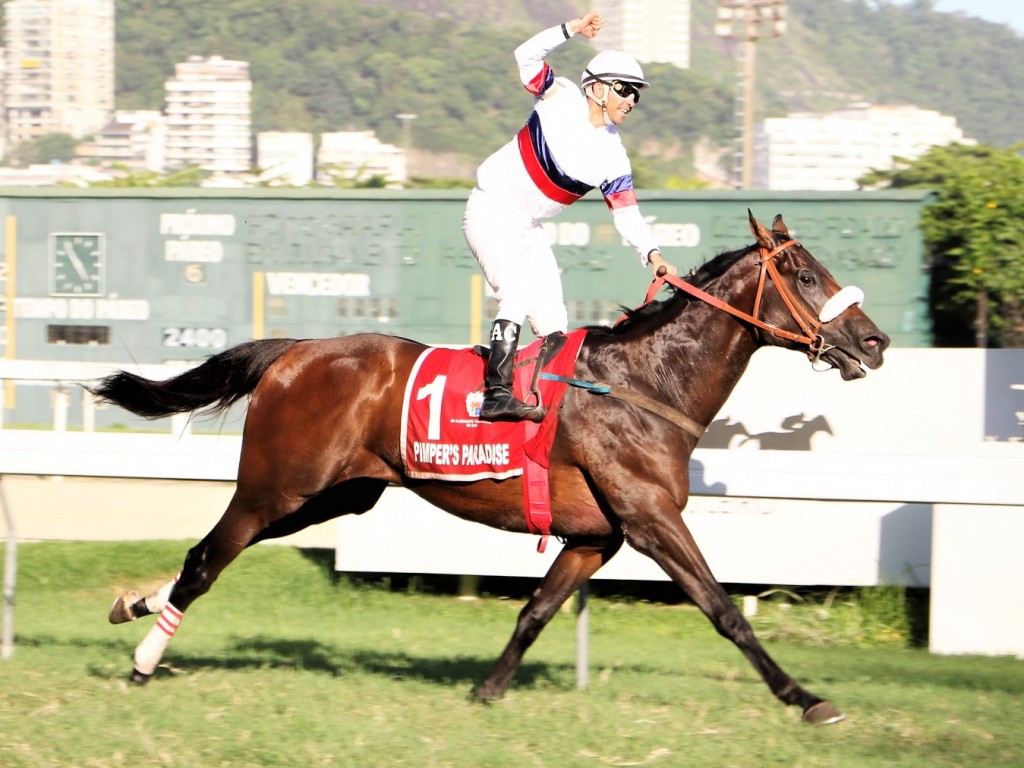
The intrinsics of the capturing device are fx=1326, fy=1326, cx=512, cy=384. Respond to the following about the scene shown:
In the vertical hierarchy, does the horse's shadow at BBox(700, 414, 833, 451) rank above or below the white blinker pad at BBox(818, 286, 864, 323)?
below

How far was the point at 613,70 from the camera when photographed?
501 cm

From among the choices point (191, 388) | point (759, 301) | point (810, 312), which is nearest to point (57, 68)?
point (191, 388)

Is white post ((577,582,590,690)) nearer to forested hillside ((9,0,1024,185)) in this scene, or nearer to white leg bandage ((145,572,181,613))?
white leg bandage ((145,572,181,613))

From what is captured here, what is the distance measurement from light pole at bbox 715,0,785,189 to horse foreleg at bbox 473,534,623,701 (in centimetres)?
2222

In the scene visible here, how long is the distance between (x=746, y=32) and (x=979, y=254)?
15.0 metres

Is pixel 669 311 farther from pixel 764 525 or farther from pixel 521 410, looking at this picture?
pixel 764 525

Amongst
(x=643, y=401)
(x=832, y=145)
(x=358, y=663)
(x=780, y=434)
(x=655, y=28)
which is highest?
(x=655, y=28)

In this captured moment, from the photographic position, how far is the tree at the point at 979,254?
506 inches

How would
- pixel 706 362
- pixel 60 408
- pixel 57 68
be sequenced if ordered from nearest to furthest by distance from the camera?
pixel 706 362 → pixel 60 408 → pixel 57 68

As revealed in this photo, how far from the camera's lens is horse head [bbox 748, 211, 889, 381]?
4840 mm

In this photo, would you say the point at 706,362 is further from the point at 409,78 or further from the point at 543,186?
the point at 409,78

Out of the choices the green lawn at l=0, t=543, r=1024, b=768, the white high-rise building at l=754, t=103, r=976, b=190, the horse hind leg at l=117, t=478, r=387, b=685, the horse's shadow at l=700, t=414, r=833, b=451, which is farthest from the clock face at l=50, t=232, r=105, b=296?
the white high-rise building at l=754, t=103, r=976, b=190

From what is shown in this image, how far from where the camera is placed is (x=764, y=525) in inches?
271

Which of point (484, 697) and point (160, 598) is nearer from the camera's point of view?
point (484, 697)
